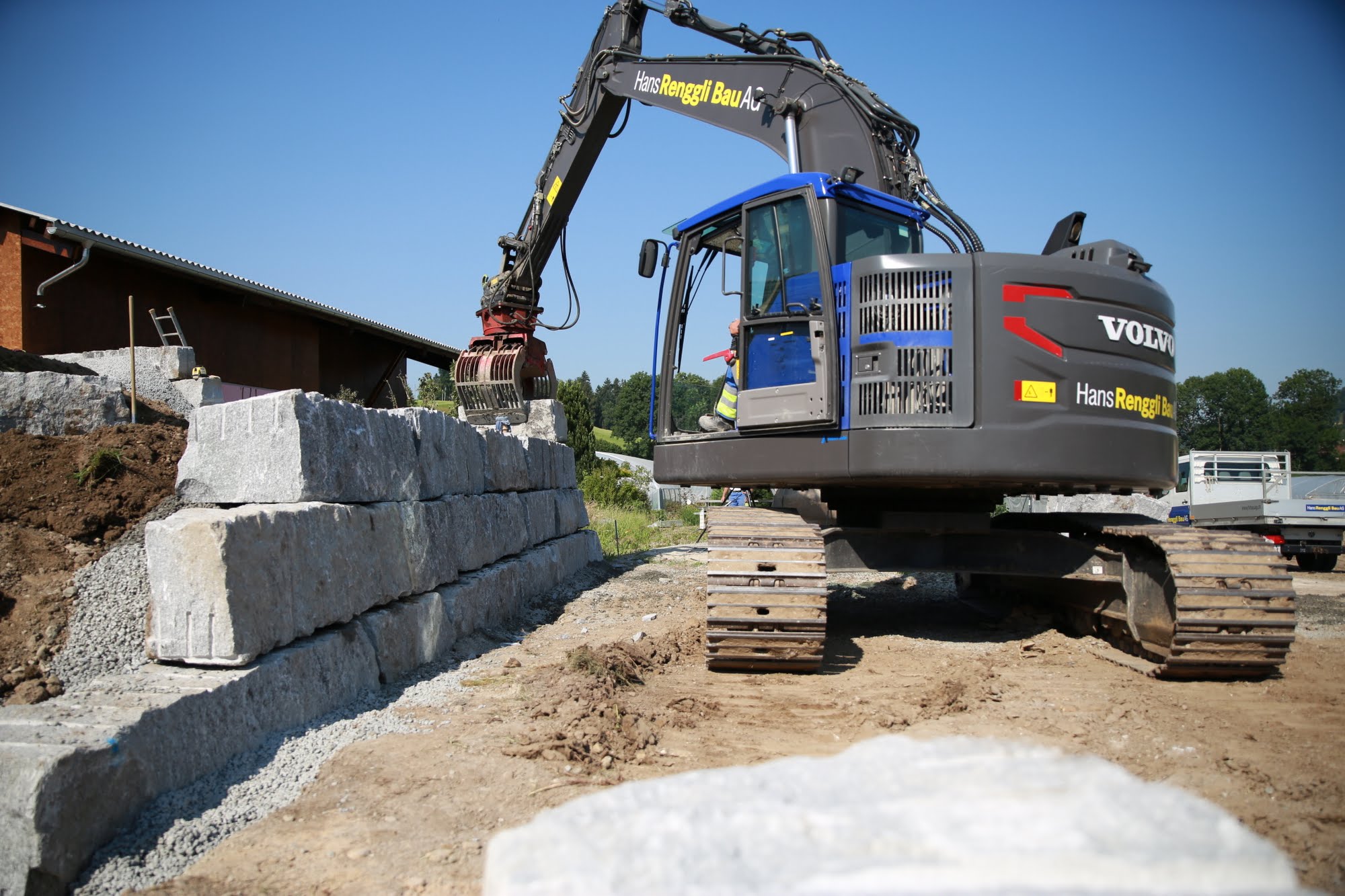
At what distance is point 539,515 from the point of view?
923 cm

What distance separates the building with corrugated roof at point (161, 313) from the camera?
411 inches

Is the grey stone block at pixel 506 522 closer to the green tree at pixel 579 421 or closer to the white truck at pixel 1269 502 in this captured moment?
the white truck at pixel 1269 502

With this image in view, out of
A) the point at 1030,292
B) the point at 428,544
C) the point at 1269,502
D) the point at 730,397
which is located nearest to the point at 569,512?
the point at 730,397

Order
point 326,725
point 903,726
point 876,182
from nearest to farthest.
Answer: point 326,725, point 903,726, point 876,182

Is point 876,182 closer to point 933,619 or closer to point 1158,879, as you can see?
point 933,619

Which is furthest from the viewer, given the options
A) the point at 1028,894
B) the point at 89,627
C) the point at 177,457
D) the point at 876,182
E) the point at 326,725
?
the point at 876,182

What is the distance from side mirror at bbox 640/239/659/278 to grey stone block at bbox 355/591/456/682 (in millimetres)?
2725

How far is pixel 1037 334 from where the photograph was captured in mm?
4895

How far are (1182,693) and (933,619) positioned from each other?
275 centimetres

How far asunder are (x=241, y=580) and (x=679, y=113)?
6489 millimetres

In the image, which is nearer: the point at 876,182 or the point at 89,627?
the point at 89,627

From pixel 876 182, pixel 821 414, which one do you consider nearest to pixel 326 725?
pixel 821 414

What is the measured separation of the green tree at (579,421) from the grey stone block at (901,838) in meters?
21.1

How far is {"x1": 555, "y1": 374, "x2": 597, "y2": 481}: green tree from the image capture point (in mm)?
22969
